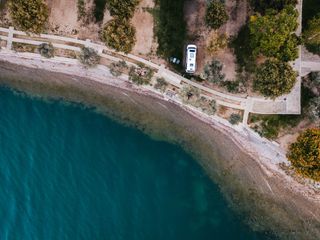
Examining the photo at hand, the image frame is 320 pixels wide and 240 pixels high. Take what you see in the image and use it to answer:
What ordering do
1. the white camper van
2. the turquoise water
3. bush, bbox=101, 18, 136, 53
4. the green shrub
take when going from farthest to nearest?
1. the turquoise water
2. the green shrub
3. the white camper van
4. bush, bbox=101, 18, 136, 53

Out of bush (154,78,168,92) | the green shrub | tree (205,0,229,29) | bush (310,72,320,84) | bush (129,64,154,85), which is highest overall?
tree (205,0,229,29)

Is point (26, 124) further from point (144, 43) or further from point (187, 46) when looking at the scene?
point (187, 46)

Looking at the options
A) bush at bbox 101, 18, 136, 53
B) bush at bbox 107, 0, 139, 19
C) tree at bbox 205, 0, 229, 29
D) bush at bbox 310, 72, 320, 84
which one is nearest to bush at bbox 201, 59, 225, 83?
tree at bbox 205, 0, 229, 29

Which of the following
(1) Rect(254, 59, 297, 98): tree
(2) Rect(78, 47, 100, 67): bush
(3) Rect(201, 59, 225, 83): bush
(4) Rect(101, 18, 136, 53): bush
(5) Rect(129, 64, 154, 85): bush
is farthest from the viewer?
(5) Rect(129, 64, 154, 85): bush

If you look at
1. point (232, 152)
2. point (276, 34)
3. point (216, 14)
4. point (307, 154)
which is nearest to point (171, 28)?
point (216, 14)

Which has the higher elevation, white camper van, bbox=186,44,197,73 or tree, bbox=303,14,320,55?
tree, bbox=303,14,320,55

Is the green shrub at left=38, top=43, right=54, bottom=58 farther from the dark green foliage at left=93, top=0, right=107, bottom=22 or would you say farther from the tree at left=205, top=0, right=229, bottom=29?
the tree at left=205, top=0, right=229, bottom=29

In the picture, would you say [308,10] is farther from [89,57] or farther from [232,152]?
[89,57]
